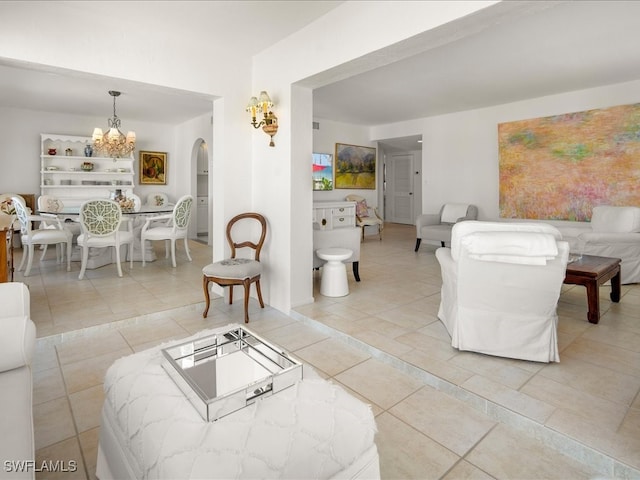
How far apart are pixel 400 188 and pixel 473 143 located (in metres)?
4.15

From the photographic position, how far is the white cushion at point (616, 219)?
4.31 m

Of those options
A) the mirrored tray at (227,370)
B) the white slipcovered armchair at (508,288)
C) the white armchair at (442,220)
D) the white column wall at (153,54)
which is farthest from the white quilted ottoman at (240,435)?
the white armchair at (442,220)

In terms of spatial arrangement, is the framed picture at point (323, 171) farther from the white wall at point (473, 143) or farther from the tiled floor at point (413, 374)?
the tiled floor at point (413, 374)

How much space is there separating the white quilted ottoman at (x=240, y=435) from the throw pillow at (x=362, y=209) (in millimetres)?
6531

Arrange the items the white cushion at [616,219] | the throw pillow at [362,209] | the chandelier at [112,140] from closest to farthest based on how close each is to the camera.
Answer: the white cushion at [616,219]
the chandelier at [112,140]
the throw pillow at [362,209]

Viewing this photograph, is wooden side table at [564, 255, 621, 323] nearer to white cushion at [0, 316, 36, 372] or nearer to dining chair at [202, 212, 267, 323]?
dining chair at [202, 212, 267, 323]

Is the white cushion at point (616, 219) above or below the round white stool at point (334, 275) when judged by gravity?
above

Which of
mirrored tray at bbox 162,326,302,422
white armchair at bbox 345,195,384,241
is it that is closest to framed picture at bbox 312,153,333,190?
white armchair at bbox 345,195,384,241

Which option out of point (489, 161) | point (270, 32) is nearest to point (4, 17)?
point (270, 32)

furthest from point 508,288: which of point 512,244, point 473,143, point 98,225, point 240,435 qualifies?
point 473,143

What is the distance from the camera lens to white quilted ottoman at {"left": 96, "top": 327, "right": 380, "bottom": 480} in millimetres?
1007

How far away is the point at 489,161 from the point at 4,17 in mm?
6513

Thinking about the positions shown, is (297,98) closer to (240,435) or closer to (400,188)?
(240,435)

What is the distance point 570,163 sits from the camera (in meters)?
5.45
